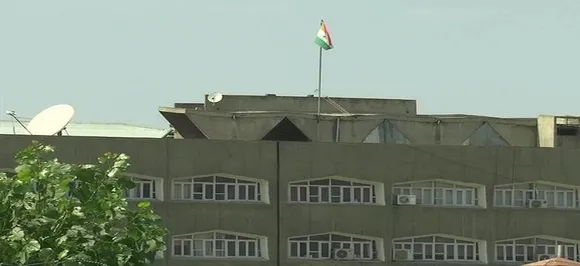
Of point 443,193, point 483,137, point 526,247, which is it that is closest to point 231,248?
point 443,193

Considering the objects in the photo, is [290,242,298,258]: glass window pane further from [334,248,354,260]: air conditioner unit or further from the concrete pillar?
the concrete pillar

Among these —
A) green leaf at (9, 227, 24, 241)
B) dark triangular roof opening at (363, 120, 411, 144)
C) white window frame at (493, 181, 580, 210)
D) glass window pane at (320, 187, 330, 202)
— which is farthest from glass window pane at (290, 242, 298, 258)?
green leaf at (9, 227, 24, 241)

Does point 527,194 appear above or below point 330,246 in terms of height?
above

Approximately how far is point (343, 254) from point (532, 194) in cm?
706

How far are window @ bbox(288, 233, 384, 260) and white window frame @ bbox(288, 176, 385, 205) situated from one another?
1224 mm

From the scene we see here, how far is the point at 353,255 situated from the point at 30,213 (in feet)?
86.1

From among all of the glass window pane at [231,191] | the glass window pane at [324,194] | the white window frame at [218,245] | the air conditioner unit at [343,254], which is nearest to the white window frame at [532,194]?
the air conditioner unit at [343,254]

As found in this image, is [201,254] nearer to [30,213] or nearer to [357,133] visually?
[357,133]

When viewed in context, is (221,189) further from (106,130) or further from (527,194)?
(106,130)

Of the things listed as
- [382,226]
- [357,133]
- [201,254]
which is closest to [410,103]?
[357,133]

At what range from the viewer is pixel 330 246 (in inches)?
1887

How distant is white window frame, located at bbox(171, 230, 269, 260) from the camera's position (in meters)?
46.8

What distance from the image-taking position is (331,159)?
155ft

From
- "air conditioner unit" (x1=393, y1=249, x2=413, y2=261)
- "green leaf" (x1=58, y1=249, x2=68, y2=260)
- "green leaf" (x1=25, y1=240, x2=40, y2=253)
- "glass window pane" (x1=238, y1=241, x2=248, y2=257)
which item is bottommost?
"air conditioner unit" (x1=393, y1=249, x2=413, y2=261)
